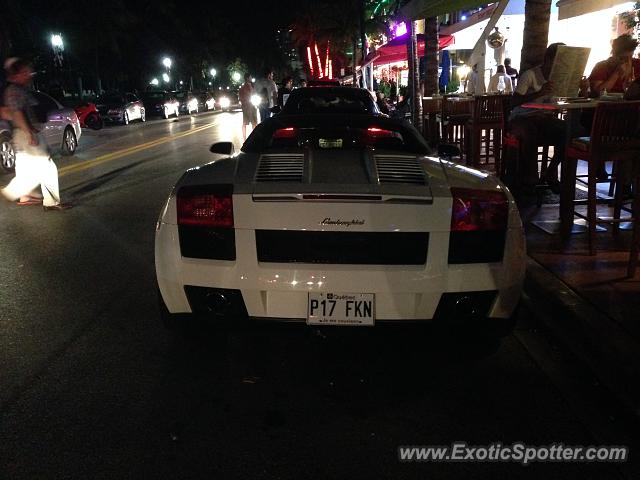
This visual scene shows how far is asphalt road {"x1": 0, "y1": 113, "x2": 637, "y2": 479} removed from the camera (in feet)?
8.50

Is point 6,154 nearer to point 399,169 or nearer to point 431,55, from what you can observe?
point 431,55

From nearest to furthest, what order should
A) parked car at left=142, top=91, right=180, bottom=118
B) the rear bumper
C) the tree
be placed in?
the rear bumper
the tree
parked car at left=142, top=91, right=180, bottom=118

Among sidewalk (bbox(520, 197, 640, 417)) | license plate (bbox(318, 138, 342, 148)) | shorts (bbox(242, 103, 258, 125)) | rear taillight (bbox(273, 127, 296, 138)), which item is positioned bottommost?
sidewalk (bbox(520, 197, 640, 417))

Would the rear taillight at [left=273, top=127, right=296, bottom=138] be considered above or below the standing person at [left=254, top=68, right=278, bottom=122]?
above

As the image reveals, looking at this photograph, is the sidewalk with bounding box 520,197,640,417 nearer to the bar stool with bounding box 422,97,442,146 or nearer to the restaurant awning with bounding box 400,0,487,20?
the restaurant awning with bounding box 400,0,487,20

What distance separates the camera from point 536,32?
816 cm

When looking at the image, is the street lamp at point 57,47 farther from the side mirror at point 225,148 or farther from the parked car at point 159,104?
the side mirror at point 225,148

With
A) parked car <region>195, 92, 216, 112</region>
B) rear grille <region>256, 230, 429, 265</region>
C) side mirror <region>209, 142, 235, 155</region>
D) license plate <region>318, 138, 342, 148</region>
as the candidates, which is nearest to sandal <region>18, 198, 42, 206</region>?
side mirror <region>209, 142, 235, 155</region>

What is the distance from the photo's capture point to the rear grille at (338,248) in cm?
307

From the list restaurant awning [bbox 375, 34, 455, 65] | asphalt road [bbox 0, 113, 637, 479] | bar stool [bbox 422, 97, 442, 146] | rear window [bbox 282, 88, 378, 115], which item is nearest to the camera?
asphalt road [bbox 0, 113, 637, 479]

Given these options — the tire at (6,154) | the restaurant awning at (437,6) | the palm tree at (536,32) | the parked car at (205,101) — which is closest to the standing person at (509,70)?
the restaurant awning at (437,6)

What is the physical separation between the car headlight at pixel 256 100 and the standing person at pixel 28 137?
8546 millimetres

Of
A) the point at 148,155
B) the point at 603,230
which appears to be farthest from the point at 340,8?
the point at 603,230

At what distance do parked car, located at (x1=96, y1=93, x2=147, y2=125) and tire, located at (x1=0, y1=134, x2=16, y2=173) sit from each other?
17216 millimetres
